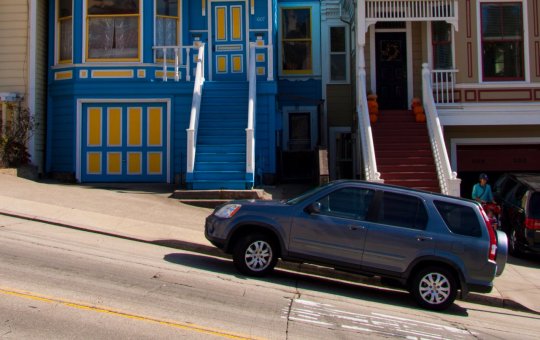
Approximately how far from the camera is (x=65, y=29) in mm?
17438

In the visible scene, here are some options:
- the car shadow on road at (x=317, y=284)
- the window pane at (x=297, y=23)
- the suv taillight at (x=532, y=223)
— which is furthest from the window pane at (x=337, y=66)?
the car shadow on road at (x=317, y=284)

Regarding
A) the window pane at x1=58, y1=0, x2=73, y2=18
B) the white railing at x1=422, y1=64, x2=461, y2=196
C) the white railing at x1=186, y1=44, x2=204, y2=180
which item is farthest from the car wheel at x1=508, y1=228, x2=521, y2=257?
the window pane at x1=58, y1=0, x2=73, y2=18

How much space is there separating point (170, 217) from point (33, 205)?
2.84m

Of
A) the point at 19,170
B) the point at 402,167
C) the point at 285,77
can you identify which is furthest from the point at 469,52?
the point at 19,170

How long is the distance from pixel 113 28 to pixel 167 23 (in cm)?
163

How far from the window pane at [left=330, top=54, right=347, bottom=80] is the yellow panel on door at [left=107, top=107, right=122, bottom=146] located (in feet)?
27.2

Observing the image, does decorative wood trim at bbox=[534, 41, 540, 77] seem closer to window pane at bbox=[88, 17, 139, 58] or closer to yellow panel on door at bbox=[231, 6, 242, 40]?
yellow panel on door at bbox=[231, 6, 242, 40]

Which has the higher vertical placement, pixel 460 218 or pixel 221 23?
pixel 221 23

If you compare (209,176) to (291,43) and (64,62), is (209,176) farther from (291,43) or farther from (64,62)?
(291,43)

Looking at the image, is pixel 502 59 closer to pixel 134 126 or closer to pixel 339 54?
pixel 339 54

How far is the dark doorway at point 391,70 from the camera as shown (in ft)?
58.5

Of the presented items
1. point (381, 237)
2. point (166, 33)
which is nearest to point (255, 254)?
point (381, 237)

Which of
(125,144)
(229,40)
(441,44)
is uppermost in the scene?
(229,40)

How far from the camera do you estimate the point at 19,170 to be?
51.2 feet
